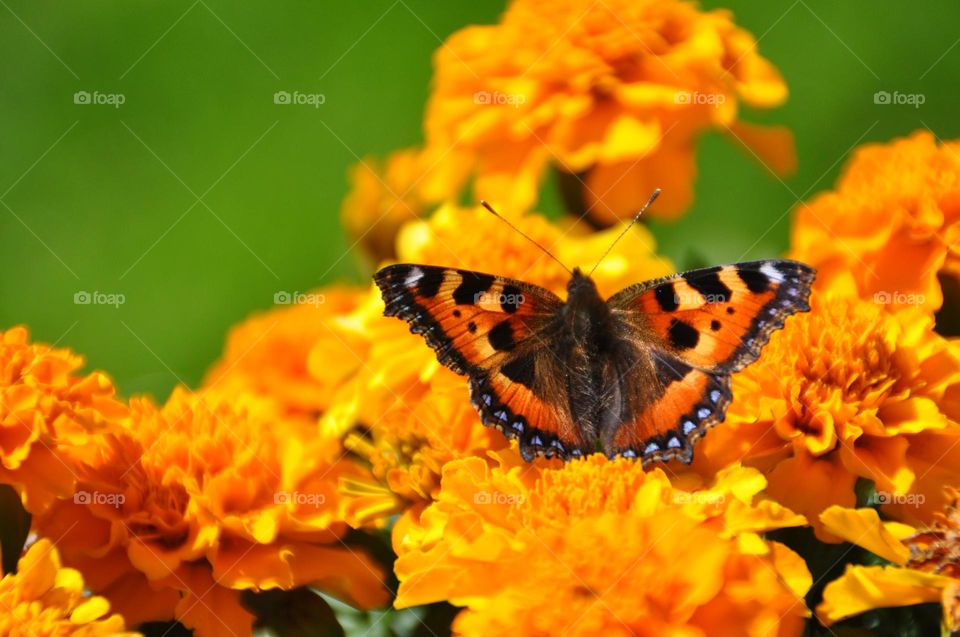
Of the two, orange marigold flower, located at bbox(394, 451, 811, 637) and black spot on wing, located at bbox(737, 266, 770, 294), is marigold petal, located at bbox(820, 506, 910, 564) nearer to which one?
orange marigold flower, located at bbox(394, 451, 811, 637)

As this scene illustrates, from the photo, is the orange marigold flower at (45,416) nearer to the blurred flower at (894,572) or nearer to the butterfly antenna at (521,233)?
the butterfly antenna at (521,233)

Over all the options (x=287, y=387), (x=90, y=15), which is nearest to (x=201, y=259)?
(x=90, y=15)

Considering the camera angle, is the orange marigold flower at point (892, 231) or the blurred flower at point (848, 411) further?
the orange marigold flower at point (892, 231)

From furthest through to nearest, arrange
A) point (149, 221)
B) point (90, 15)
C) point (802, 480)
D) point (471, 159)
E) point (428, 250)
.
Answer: point (90, 15) → point (149, 221) → point (471, 159) → point (428, 250) → point (802, 480)

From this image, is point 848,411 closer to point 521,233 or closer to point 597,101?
point 521,233

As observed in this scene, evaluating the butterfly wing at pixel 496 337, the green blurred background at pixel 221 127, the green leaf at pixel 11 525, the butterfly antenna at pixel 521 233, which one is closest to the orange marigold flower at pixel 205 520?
the green leaf at pixel 11 525

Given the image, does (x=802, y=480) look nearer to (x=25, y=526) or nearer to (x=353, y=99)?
(x=25, y=526)
